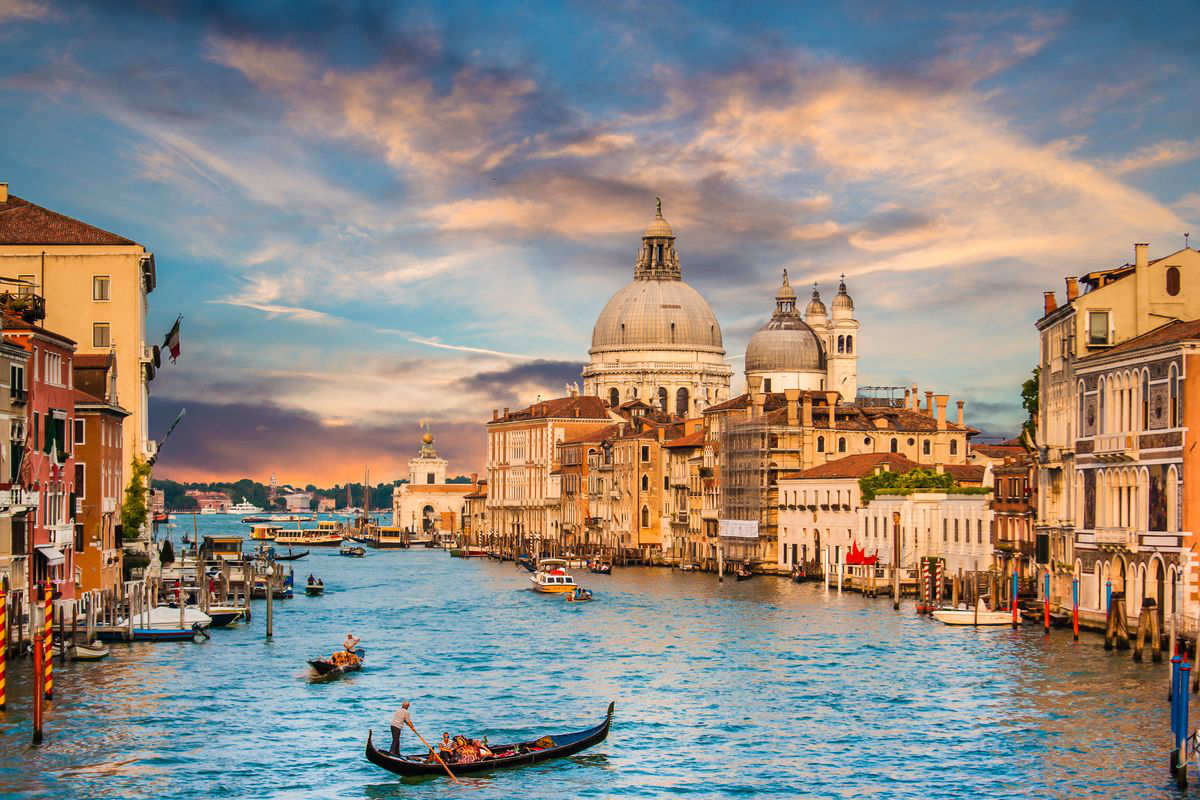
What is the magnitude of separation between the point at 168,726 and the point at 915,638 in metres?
21.5

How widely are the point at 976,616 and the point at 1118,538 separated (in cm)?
842

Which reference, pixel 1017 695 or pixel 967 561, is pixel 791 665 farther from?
pixel 967 561

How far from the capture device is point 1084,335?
44.6 m

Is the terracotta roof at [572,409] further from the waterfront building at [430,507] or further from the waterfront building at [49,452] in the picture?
the waterfront building at [49,452]

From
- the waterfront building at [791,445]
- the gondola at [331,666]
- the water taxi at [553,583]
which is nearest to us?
the gondola at [331,666]

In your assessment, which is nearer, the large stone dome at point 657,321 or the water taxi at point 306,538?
the large stone dome at point 657,321

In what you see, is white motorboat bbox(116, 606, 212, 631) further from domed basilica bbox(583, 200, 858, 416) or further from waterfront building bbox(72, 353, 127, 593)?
domed basilica bbox(583, 200, 858, 416)

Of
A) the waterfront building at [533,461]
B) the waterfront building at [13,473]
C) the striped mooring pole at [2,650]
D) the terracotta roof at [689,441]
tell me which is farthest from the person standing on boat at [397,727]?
the waterfront building at [533,461]

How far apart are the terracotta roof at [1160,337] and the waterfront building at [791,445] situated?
127ft

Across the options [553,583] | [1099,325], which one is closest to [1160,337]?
[1099,325]

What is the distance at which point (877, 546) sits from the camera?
69.3 m

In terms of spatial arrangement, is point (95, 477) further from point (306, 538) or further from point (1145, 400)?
point (306, 538)

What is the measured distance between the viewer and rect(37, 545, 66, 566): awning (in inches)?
1531

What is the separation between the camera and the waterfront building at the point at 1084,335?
44.1 m
